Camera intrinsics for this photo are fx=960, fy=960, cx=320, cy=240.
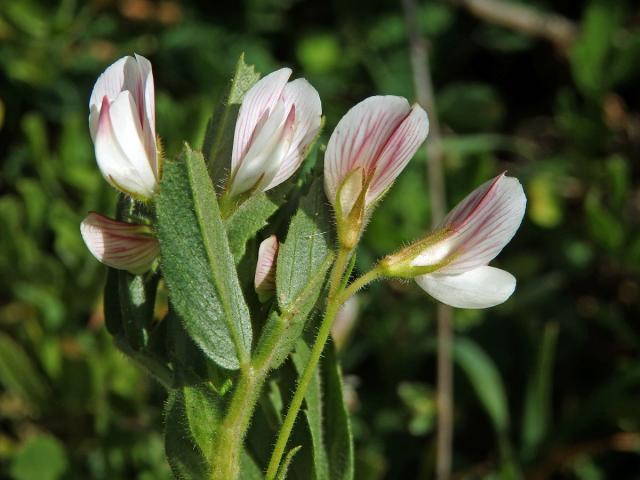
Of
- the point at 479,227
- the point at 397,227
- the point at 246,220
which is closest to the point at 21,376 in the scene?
the point at 397,227

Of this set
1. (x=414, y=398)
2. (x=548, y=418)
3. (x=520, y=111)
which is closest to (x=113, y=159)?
(x=414, y=398)

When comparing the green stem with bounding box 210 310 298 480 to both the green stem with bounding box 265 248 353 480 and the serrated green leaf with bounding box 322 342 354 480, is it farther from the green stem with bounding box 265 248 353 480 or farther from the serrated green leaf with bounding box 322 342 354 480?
the serrated green leaf with bounding box 322 342 354 480

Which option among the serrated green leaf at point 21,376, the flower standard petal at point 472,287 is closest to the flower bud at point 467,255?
the flower standard petal at point 472,287

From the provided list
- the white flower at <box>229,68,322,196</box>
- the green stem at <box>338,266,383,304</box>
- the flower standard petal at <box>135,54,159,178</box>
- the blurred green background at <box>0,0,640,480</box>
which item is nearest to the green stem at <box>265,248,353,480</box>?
the green stem at <box>338,266,383,304</box>

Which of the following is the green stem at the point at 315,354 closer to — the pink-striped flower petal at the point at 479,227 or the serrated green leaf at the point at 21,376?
the pink-striped flower petal at the point at 479,227

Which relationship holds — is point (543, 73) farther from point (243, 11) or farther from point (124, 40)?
point (124, 40)
